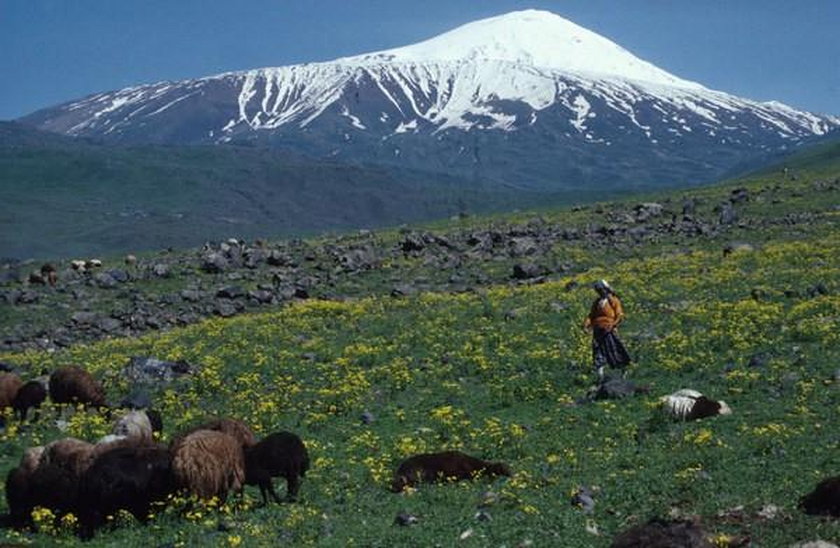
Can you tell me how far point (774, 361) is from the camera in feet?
73.4

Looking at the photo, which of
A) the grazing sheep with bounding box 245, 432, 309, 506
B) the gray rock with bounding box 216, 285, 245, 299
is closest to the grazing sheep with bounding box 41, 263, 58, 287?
the gray rock with bounding box 216, 285, 245, 299

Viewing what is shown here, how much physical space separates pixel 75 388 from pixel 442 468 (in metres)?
11.1

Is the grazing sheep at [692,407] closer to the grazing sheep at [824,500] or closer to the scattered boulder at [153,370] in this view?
the grazing sheep at [824,500]

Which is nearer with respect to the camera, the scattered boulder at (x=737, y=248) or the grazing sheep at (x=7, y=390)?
the grazing sheep at (x=7, y=390)

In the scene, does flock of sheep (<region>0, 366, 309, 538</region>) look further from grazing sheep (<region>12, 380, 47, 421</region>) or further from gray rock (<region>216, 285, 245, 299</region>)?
gray rock (<region>216, 285, 245, 299</region>)

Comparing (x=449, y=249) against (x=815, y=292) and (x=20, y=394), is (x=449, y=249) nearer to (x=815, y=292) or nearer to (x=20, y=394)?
(x=815, y=292)

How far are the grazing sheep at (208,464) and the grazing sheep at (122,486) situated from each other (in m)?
0.21

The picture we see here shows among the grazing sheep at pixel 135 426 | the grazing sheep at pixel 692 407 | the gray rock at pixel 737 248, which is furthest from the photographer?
the gray rock at pixel 737 248

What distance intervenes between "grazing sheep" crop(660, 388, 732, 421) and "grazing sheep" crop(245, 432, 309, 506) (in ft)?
23.3

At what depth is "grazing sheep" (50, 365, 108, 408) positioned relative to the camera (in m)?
23.7

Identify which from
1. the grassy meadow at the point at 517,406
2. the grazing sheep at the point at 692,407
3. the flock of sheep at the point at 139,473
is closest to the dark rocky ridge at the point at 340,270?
the grassy meadow at the point at 517,406

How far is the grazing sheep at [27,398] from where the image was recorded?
76.5ft

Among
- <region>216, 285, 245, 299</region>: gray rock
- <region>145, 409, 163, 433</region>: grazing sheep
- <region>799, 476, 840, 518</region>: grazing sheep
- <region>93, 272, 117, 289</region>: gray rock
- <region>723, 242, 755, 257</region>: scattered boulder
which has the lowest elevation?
<region>145, 409, 163, 433</region>: grazing sheep

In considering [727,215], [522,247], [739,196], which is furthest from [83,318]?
[739,196]
